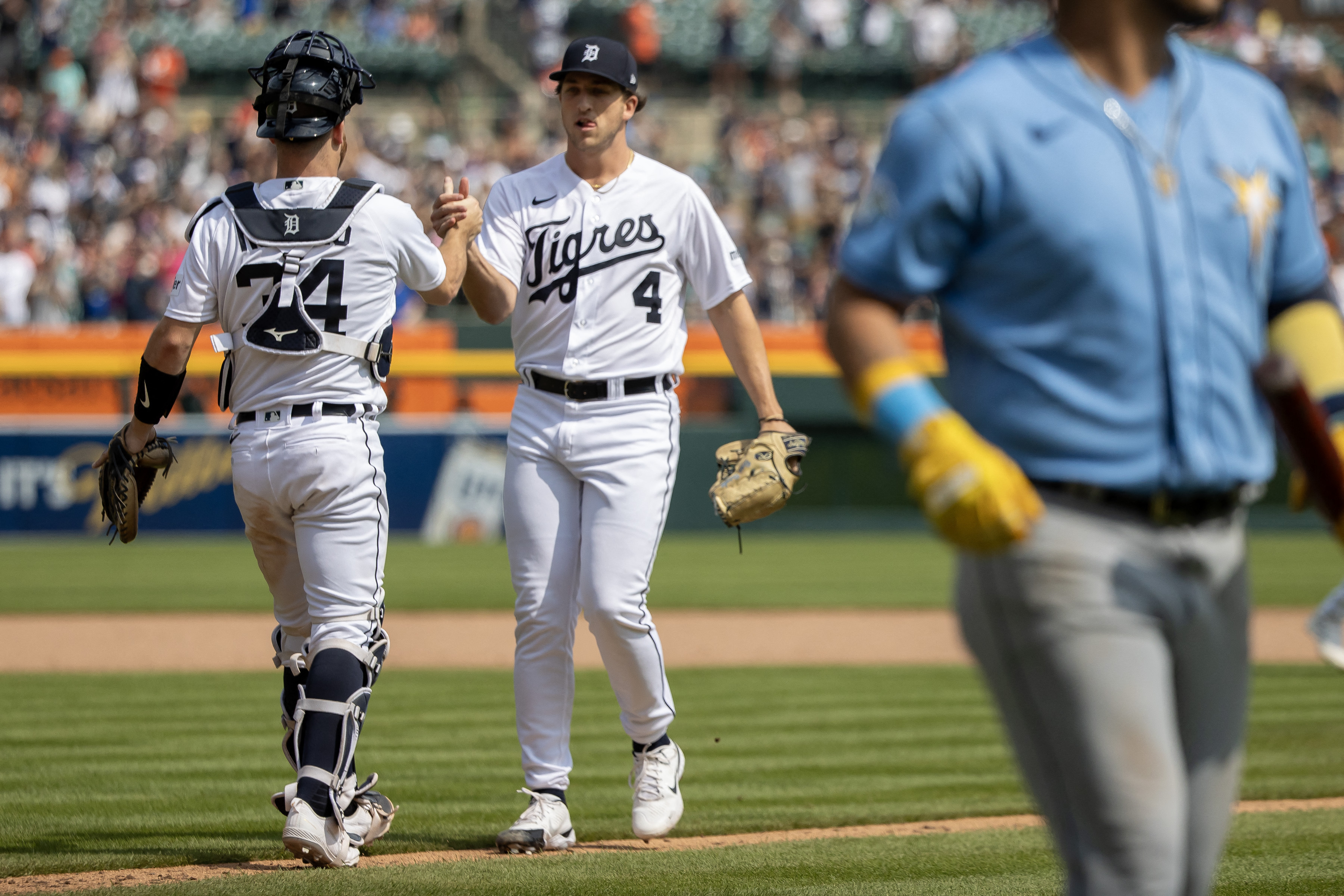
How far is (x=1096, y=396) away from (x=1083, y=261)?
19 cm

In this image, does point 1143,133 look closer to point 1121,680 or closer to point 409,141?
point 1121,680

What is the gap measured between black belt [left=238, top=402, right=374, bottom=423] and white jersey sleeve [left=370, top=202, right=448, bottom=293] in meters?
0.37

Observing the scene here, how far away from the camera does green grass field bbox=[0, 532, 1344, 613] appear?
13.0 metres

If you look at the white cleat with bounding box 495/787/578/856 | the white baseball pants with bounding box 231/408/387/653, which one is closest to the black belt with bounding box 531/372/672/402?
the white baseball pants with bounding box 231/408/387/653

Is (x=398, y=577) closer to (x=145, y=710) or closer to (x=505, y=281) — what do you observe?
(x=145, y=710)

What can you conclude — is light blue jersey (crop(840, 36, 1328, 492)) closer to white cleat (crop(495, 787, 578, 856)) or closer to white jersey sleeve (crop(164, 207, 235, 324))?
white jersey sleeve (crop(164, 207, 235, 324))

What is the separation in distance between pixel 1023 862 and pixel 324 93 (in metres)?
2.98

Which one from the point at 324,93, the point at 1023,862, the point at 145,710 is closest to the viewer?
the point at 324,93

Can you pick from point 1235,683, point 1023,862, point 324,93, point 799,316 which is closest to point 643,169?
point 324,93

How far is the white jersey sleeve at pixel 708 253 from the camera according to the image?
5.05m

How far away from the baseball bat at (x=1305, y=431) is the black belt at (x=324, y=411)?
276 cm

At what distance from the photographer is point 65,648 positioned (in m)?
10.6

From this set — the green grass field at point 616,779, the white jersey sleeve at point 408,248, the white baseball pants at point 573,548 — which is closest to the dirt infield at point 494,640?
the green grass field at point 616,779

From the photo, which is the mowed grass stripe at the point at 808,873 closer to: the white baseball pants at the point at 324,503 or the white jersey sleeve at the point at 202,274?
the white baseball pants at the point at 324,503
